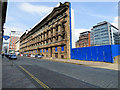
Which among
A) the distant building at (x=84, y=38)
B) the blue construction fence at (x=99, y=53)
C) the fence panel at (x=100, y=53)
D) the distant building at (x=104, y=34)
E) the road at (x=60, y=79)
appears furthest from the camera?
the distant building at (x=84, y=38)

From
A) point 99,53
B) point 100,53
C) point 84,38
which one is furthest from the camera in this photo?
point 84,38

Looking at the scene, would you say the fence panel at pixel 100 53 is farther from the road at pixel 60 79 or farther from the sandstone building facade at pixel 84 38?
the sandstone building facade at pixel 84 38

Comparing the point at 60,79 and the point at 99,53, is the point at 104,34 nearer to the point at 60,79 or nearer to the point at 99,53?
the point at 99,53

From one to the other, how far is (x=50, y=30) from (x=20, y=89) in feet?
104

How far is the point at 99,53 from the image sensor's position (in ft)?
52.7

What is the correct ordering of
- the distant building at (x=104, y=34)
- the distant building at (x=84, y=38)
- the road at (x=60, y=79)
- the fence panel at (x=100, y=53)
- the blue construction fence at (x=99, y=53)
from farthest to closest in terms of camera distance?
the distant building at (x=84, y=38), the distant building at (x=104, y=34), the fence panel at (x=100, y=53), the blue construction fence at (x=99, y=53), the road at (x=60, y=79)

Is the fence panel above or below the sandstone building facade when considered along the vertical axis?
below

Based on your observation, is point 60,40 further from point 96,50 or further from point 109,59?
point 109,59

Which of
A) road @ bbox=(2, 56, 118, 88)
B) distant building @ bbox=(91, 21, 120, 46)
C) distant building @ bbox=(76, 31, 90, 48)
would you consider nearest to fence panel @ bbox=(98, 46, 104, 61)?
road @ bbox=(2, 56, 118, 88)

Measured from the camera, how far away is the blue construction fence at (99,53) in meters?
14.3

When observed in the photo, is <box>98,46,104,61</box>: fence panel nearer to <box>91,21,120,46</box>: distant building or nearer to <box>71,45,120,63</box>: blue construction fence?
<box>71,45,120,63</box>: blue construction fence

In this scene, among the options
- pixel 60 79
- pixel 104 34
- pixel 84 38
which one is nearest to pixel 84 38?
pixel 84 38

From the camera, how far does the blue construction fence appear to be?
14.3 m

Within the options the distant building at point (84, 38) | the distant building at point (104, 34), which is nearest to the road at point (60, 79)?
the distant building at point (104, 34)
